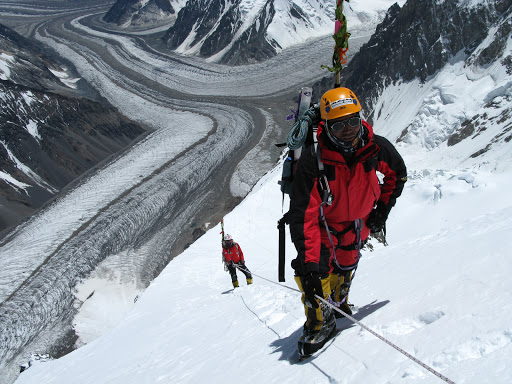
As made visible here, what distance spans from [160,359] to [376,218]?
4.17 metres

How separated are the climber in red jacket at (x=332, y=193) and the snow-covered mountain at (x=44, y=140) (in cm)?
2921

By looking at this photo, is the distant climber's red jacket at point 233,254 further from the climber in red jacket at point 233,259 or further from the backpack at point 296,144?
the backpack at point 296,144

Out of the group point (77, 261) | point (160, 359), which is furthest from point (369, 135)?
point (77, 261)

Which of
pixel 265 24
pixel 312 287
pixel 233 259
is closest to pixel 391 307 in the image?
pixel 312 287

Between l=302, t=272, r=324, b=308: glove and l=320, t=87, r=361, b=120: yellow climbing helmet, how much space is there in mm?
1351

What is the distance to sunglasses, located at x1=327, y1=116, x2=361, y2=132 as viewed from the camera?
11.3 ft

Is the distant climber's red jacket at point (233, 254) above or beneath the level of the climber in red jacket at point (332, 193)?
beneath

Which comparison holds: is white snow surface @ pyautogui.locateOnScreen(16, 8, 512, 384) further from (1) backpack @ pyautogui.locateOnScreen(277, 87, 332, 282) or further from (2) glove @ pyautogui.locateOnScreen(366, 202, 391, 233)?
(1) backpack @ pyautogui.locateOnScreen(277, 87, 332, 282)

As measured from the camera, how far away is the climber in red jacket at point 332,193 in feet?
11.4

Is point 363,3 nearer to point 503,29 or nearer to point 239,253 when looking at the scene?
point 503,29

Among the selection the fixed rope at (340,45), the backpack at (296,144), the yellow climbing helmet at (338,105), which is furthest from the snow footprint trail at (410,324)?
the fixed rope at (340,45)

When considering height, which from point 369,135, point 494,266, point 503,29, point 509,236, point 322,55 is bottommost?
point 322,55

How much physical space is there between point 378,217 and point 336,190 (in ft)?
2.43

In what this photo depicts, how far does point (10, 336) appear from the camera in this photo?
61.2ft
